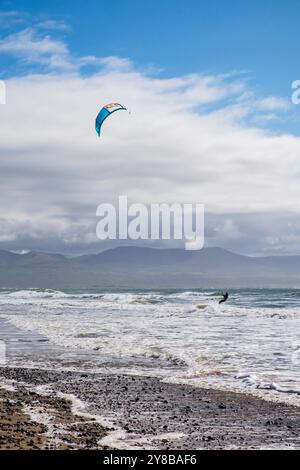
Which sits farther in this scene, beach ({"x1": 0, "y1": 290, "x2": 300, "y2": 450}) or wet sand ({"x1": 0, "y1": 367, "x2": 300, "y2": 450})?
beach ({"x1": 0, "y1": 290, "x2": 300, "y2": 450})

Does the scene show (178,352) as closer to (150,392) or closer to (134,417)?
(150,392)

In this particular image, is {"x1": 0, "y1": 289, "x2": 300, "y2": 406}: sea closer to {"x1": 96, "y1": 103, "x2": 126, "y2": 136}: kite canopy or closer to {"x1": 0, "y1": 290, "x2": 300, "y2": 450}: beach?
{"x1": 0, "y1": 290, "x2": 300, "y2": 450}: beach

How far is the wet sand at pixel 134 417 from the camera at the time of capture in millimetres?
8992

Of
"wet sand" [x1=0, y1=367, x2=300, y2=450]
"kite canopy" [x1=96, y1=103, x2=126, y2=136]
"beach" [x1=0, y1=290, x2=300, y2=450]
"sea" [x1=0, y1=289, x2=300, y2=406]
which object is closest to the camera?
"wet sand" [x1=0, y1=367, x2=300, y2=450]

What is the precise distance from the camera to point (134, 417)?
10.7 m

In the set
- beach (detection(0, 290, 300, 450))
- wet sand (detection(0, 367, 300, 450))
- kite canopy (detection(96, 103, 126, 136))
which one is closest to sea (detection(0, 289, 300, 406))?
beach (detection(0, 290, 300, 450))

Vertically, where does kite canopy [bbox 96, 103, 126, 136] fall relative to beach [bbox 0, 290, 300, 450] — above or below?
above

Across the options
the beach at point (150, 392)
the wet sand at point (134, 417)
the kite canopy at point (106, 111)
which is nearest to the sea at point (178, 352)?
the beach at point (150, 392)

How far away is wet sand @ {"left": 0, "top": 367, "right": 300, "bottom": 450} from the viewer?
8.99 m

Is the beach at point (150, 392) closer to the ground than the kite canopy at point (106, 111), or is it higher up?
closer to the ground

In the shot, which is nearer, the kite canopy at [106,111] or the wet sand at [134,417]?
the wet sand at [134,417]

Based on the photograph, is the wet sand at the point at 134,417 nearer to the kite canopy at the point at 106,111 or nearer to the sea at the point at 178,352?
the sea at the point at 178,352
